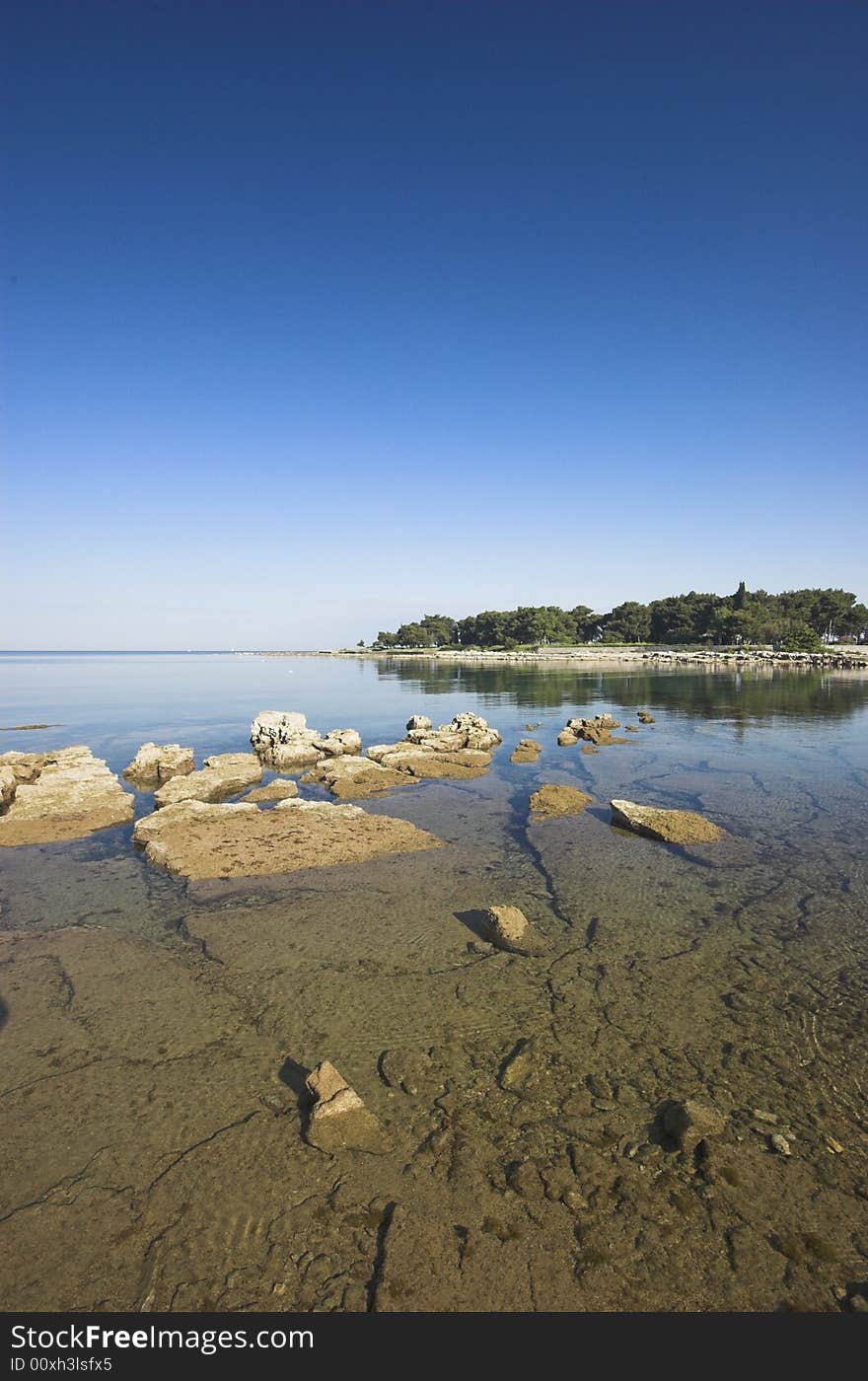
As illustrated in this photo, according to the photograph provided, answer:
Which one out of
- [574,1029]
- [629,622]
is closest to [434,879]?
[574,1029]

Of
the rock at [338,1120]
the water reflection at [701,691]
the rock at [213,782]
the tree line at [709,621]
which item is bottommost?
the water reflection at [701,691]

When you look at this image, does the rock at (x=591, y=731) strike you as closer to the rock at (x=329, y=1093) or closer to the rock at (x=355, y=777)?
the rock at (x=355, y=777)

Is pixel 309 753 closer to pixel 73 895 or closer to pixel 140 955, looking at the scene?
pixel 73 895

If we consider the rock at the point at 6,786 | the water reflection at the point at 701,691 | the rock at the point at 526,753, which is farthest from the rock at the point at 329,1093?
the water reflection at the point at 701,691

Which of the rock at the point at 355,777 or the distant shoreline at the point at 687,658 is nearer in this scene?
the rock at the point at 355,777

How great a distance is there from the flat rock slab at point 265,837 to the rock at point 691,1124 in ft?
32.2

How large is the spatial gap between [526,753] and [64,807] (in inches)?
774

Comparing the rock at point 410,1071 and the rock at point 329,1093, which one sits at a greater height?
the rock at point 329,1093

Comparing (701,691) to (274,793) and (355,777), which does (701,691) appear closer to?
(355,777)

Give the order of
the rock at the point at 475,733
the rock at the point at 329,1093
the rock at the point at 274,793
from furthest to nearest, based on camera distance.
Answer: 1. the rock at the point at 475,733
2. the rock at the point at 274,793
3. the rock at the point at 329,1093

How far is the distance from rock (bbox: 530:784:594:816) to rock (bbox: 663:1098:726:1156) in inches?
504

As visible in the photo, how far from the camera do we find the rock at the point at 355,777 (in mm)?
23266

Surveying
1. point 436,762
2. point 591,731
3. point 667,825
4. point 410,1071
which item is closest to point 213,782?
point 436,762

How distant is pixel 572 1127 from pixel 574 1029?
1.85m
